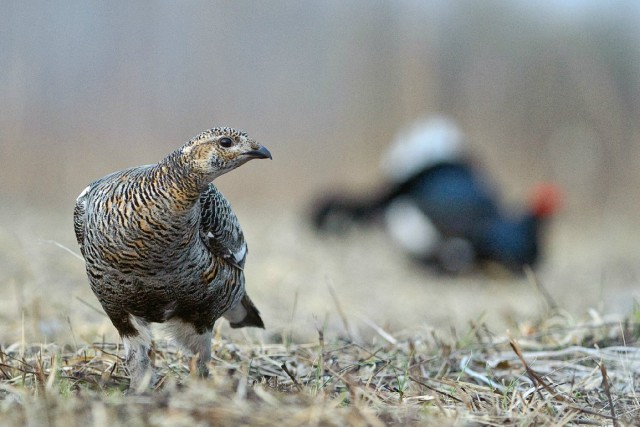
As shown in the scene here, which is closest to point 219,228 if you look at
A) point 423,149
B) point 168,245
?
point 168,245

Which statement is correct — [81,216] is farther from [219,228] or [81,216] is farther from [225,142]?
[225,142]

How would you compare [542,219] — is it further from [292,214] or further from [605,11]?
[605,11]

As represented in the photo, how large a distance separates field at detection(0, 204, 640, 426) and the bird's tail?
0.34ft

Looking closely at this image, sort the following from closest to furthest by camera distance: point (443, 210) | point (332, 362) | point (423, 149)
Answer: point (332, 362) < point (443, 210) < point (423, 149)

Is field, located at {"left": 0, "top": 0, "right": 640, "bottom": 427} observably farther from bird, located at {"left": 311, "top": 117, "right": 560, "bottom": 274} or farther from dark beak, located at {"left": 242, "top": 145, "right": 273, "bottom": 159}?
dark beak, located at {"left": 242, "top": 145, "right": 273, "bottom": 159}

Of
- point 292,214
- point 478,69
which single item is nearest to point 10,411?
point 292,214

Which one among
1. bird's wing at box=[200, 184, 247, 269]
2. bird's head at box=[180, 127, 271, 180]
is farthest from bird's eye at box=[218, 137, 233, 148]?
bird's wing at box=[200, 184, 247, 269]

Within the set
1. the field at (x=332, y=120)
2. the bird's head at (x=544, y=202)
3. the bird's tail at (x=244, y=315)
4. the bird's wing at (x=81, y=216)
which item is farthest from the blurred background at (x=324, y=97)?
the bird's wing at (x=81, y=216)

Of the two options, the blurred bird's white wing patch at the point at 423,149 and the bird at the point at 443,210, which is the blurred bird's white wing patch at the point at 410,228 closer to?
the bird at the point at 443,210

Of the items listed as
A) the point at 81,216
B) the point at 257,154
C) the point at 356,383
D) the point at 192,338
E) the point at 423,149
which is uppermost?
the point at 257,154

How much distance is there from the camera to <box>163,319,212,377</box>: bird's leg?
3.03 metres

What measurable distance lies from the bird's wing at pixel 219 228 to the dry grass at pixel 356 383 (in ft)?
1.49

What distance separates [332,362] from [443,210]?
6.73m

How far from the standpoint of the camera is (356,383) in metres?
2.49
